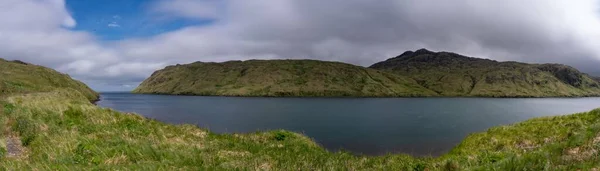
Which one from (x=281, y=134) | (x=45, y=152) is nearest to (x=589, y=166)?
(x=45, y=152)

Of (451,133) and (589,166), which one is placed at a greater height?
(589,166)

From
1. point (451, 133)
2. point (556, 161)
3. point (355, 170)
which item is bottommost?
point (451, 133)

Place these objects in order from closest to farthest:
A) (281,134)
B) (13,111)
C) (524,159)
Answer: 1. (524,159)
2. (13,111)
3. (281,134)

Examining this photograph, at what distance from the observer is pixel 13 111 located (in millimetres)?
21516

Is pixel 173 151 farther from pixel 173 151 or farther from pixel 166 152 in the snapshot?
pixel 166 152

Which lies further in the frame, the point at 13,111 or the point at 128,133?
the point at 13,111

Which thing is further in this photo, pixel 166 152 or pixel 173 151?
pixel 173 151

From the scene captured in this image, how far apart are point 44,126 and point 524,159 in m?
21.1

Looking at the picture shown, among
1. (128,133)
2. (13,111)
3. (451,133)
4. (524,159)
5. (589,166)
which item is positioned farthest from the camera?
(451,133)

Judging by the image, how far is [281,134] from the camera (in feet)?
90.1

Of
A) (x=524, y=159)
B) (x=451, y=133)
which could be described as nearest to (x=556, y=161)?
(x=524, y=159)

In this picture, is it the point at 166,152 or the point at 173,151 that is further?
the point at 173,151

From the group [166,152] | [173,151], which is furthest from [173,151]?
[166,152]

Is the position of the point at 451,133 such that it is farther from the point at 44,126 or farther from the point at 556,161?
the point at 44,126
